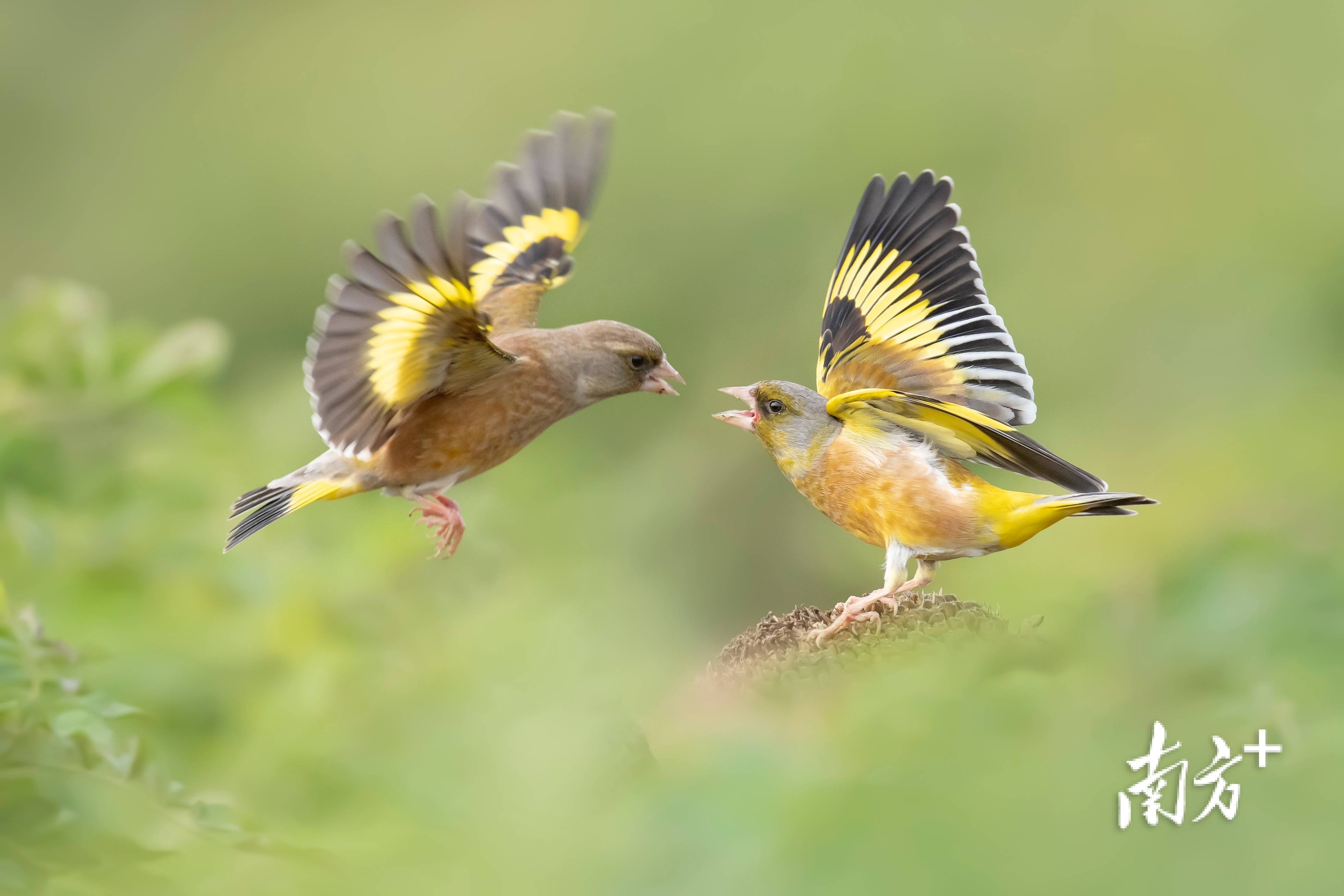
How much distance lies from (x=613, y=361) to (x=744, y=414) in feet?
0.87

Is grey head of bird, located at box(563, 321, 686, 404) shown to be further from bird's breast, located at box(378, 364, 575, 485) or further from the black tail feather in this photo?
the black tail feather

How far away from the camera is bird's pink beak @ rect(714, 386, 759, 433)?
8.02 feet

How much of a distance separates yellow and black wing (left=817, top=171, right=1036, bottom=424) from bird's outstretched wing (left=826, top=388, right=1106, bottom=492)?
0.11 metres

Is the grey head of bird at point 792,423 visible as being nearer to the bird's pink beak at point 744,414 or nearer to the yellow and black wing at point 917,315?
the bird's pink beak at point 744,414

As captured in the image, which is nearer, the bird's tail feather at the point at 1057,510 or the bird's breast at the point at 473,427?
the bird's tail feather at the point at 1057,510

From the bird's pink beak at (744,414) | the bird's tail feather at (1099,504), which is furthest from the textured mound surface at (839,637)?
the bird's pink beak at (744,414)

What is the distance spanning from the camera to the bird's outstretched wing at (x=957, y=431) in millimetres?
2062

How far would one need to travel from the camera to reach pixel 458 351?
7.27 feet

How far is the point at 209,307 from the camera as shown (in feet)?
25.5

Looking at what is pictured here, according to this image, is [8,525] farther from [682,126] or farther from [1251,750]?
[682,126]

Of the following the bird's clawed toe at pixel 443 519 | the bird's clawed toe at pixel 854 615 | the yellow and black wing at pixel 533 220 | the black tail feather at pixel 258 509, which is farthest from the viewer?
the yellow and black wing at pixel 533 220

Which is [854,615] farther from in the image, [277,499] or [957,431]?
[277,499]

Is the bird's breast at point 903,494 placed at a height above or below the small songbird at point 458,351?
below

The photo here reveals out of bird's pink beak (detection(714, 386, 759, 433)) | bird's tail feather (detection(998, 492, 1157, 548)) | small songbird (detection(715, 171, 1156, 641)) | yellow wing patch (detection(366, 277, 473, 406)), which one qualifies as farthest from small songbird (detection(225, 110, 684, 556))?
bird's tail feather (detection(998, 492, 1157, 548))
